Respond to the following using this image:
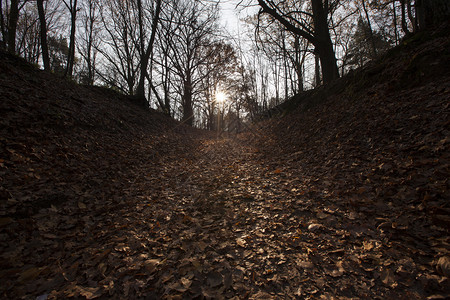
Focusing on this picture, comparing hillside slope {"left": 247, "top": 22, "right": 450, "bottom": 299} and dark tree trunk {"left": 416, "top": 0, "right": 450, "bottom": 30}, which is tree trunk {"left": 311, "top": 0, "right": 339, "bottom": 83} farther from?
dark tree trunk {"left": 416, "top": 0, "right": 450, "bottom": 30}

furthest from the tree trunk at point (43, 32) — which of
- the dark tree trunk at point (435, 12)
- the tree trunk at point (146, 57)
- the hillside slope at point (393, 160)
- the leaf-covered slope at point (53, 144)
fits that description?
the dark tree trunk at point (435, 12)

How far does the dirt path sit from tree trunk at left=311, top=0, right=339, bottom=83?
7.20 meters

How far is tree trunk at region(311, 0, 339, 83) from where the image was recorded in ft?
27.6

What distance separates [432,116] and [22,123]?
27.9 ft

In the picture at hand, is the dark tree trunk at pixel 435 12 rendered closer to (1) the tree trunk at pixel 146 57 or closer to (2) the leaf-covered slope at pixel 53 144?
(2) the leaf-covered slope at pixel 53 144

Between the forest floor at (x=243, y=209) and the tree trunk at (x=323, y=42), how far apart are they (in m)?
2.77

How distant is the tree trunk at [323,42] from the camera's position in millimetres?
8398

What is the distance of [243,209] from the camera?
142 inches

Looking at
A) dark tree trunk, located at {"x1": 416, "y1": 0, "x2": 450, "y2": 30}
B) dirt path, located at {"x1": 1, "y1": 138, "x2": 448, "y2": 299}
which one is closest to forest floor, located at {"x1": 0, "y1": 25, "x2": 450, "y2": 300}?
dirt path, located at {"x1": 1, "y1": 138, "x2": 448, "y2": 299}

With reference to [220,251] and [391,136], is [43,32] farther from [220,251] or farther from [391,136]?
[391,136]

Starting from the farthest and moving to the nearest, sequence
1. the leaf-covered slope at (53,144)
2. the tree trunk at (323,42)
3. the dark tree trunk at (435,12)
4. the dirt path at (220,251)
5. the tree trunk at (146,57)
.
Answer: the tree trunk at (146,57), the tree trunk at (323,42), the dark tree trunk at (435,12), the leaf-covered slope at (53,144), the dirt path at (220,251)

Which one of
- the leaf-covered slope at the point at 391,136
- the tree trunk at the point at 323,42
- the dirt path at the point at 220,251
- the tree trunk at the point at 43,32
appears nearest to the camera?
the dirt path at the point at 220,251

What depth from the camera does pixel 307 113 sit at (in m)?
8.99

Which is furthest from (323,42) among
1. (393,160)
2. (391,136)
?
(393,160)
